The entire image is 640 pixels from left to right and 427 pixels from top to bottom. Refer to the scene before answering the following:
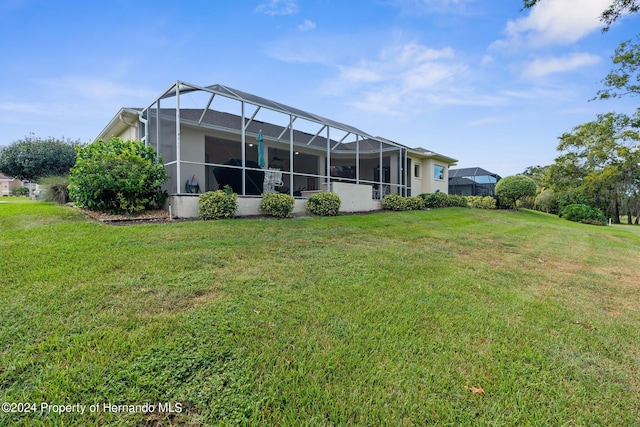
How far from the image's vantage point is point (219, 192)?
7.87 metres

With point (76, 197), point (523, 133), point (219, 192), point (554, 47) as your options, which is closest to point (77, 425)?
point (219, 192)

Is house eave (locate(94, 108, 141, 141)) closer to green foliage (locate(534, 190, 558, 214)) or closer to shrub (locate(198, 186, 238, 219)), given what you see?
shrub (locate(198, 186, 238, 219))

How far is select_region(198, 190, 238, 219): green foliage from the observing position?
24.7 feet

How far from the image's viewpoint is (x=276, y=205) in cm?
878

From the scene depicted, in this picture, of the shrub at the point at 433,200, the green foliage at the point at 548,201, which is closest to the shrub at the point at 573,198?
the green foliage at the point at 548,201

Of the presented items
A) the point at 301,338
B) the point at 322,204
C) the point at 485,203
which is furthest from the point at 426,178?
the point at 301,338

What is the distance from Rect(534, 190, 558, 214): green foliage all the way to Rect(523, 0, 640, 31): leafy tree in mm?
21778

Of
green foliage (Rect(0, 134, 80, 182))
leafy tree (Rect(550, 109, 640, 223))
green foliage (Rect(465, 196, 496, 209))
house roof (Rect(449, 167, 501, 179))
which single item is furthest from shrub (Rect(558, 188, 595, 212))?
green foliage (Rect(0, 134, 80, 182))

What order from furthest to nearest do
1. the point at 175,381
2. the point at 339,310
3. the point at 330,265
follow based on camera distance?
1. the point at 330,265
2. the point at 339,310
3. the point at 175,381

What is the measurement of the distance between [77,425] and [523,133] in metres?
22.7

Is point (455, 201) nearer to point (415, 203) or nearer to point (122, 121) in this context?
point (415, 203)

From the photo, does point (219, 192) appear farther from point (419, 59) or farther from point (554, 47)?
point (554, 47)

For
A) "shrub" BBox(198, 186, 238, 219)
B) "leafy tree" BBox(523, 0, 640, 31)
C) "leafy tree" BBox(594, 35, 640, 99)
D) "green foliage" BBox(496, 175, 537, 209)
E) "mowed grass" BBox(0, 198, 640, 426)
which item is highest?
"leafy tree" BBox(594, 35, 640, 99)

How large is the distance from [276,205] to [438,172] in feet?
49.2
